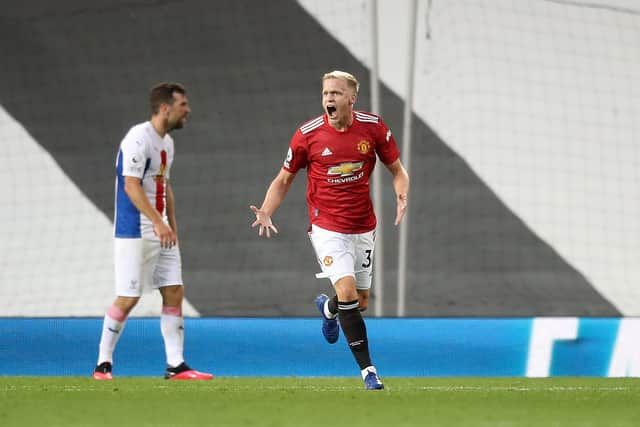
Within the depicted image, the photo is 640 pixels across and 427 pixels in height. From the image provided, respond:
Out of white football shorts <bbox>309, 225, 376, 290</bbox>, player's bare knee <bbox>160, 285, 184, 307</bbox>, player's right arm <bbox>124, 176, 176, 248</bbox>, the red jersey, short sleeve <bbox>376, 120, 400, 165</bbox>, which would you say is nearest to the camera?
white football shorts <bbox>309, 225, 376, 290</bbox>

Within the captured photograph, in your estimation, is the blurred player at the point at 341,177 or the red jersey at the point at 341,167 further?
the red jersey at the point at 341,167

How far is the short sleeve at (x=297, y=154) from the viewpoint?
5.96 meters

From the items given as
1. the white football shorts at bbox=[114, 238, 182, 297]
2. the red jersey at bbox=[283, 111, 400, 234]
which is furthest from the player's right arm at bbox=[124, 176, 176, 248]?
the red jersey at bbox=[283, 111, 400, 234]

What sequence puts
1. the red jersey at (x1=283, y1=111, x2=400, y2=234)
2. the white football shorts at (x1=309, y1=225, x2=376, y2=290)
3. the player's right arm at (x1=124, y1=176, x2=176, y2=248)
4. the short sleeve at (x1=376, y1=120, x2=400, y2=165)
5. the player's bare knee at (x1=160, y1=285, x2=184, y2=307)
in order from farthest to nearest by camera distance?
1. the player's bare knee at (x1=160, y1=285, x2=184, y2=307)
2. the player's right arm at (x1=124, y1=176, x2=176, y2=248)
3. the short sleeve at (x1=376, y1=120, x2=400, y2=165)
4. the red jersey at (x1=283, y1=111, x2=400, y2=234)
5. the white football shorts at (x1=309, y1=225, x2=376, y2=290)

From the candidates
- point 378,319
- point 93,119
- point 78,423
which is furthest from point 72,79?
point 78,423

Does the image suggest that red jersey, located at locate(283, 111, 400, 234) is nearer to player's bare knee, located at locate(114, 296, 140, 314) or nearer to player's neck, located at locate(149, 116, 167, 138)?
player's neck, located at locate(149, 116, 167, 138)

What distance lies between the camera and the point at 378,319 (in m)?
8.04

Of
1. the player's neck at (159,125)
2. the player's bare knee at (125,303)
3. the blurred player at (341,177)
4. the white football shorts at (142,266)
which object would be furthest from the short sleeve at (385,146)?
the player's bare knee at (125,303)

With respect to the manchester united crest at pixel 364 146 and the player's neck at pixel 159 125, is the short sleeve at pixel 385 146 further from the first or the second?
the player's neck at pixel 159 125

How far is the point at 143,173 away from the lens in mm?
6715

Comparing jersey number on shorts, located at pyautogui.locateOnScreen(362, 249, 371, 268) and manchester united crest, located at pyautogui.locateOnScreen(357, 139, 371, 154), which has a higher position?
manchester united crest, located at pyautogui.locateOnScreen(357, 139, 371, 154)

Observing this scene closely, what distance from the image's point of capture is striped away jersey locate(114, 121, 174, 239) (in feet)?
21.9

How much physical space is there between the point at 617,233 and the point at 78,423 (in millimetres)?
6600

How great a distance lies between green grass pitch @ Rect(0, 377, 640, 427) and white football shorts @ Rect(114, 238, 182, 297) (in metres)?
0.60
